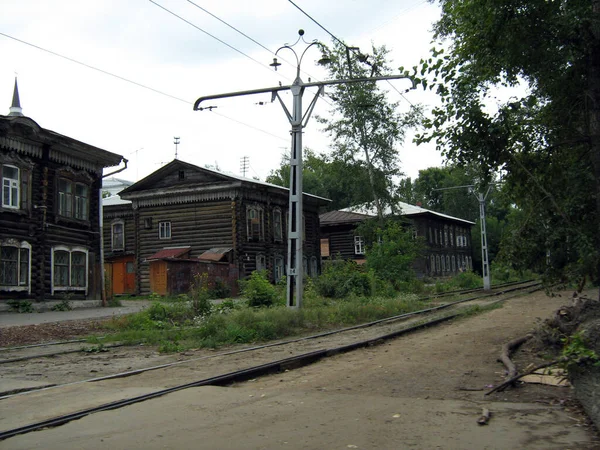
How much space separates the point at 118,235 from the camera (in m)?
39.1

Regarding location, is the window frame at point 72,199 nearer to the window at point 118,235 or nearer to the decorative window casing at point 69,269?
the decorative window casing at point 69,269

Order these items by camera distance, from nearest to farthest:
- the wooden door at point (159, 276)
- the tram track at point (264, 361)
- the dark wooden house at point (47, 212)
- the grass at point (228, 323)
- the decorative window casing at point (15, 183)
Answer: the tram track at point (264, 361) < the grass at point (228, 323) < the decorative window casing at point (15, 183) < the dark wooden house at point (47, 212) < the wooden door at point (159, 276)

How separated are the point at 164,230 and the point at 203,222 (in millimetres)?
2851

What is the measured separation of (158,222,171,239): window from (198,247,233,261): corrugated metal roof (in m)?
3.28

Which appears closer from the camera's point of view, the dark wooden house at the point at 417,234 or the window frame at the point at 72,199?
the window frame at the point at 72,199

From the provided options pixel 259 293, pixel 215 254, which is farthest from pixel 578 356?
pixel 215 254

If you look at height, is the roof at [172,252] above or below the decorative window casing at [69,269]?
above

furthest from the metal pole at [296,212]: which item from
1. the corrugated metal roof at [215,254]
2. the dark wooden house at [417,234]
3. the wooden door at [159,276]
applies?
the dark wooden house at [417,234]

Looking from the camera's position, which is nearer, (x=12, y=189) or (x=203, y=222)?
(x=12, y=189)

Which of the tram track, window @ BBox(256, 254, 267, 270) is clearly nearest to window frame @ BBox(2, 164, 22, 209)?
the tram track

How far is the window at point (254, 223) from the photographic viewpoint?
35281mm

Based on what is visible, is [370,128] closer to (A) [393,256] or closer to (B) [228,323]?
(A) [393,256]

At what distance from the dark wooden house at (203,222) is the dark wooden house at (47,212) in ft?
25.7

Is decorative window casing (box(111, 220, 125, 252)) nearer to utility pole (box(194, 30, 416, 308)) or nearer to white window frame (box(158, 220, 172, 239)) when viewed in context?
white window frame (box(158, 220, 172, 239))
